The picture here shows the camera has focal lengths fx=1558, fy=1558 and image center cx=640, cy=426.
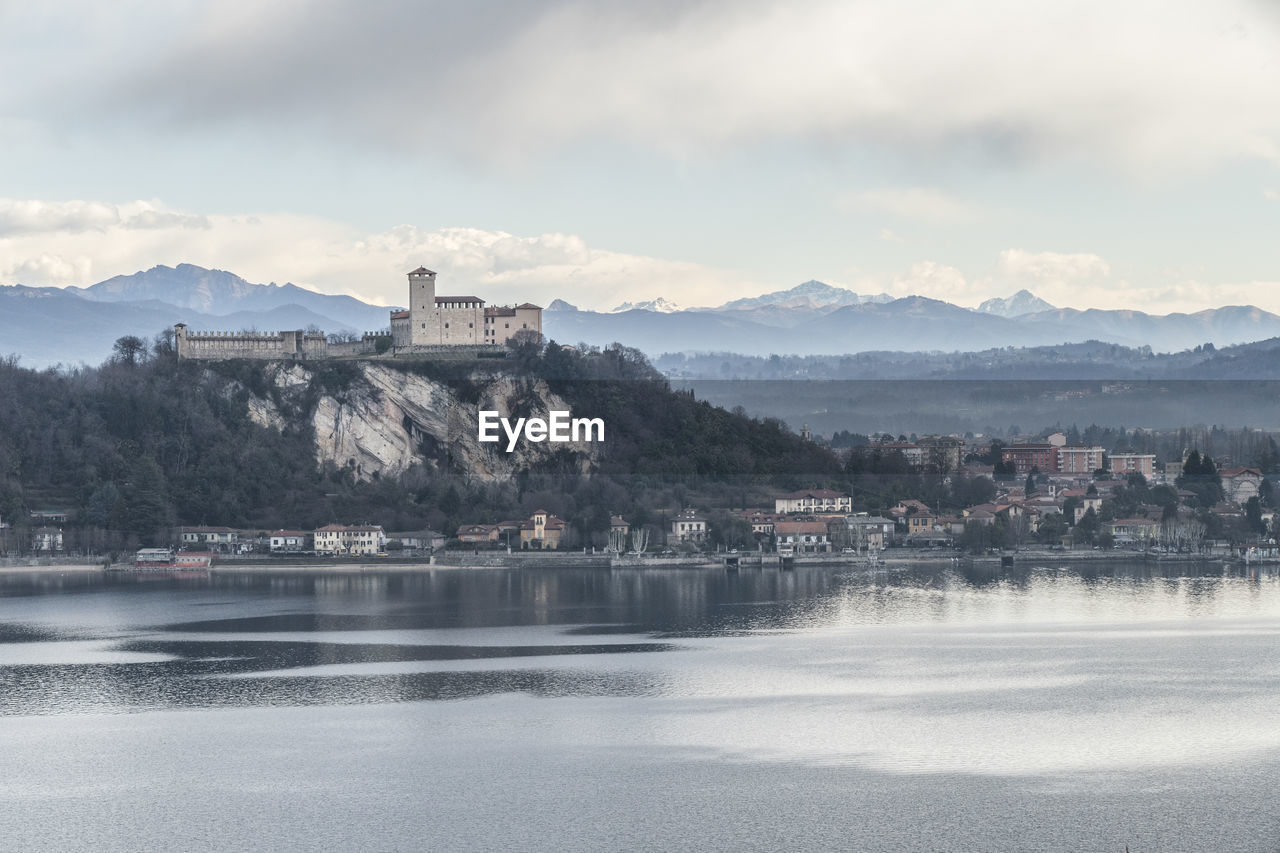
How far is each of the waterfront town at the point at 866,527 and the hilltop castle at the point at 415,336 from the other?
7.69 meters

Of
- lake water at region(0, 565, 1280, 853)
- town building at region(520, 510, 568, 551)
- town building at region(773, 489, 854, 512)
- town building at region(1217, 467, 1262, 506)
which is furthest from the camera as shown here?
town building at region(1217, 467, 1262, 506)

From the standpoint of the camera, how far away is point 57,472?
140ft

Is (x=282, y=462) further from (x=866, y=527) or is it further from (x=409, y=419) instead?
(x=866, y=527)

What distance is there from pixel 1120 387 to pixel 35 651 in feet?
267

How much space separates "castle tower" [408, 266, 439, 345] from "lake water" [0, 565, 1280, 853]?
18063 mm

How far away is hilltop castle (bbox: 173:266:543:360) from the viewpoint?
46.5 meters

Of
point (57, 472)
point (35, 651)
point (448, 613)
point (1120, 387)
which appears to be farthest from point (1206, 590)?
point (1120, 387)

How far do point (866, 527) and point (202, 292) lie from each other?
144m

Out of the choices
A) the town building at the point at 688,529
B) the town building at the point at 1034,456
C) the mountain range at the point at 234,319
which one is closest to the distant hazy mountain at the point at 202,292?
the mountain range at the point at 234,319

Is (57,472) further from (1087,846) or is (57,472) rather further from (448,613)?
(1087,846)

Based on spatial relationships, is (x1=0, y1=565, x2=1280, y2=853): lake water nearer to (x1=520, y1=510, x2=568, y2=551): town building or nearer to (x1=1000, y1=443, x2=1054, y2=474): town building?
(x1=520, y1=510, x2=568, y2=551): town building

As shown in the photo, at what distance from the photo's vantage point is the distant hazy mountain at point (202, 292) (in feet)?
559

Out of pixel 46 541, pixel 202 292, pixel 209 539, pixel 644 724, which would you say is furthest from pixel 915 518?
pixel 202 292

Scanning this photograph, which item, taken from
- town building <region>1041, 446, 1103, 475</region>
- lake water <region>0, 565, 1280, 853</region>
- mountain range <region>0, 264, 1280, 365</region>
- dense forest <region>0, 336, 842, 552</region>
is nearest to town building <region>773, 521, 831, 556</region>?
dense forest <region>0, 336, 842, 552</region>
